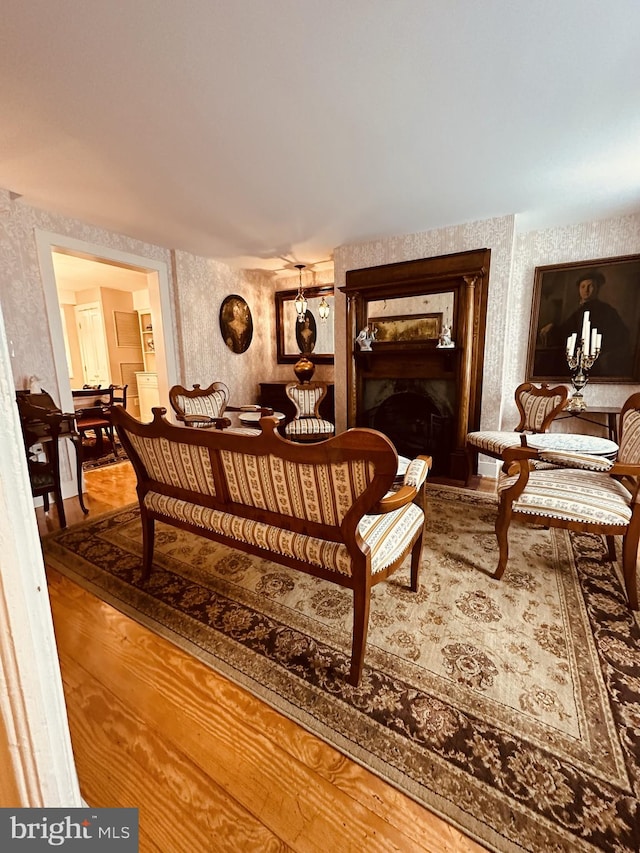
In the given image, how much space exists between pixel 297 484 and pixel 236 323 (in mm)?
4248

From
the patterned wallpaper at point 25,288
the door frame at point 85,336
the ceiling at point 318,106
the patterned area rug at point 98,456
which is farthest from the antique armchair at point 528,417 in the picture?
the door frame at point 85,336

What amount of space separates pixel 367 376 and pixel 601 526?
279 cm

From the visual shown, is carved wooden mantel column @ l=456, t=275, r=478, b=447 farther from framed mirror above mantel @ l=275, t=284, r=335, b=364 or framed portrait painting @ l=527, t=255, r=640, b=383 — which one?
framed mirror above mantel @ l=275, t=284, r=335, b=364

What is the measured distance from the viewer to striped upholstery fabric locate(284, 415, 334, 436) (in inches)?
155

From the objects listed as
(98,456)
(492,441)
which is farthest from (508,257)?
(98,456)

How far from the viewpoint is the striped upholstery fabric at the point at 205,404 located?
12.0 ft

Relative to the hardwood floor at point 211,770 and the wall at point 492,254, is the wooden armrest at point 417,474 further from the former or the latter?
the wall at point 492,254

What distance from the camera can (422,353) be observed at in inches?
147

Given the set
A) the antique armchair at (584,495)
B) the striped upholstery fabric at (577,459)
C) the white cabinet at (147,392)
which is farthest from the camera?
the white cabinet at (147,392)

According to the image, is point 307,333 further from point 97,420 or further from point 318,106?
point 318,106

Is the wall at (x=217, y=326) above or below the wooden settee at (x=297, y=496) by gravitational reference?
above

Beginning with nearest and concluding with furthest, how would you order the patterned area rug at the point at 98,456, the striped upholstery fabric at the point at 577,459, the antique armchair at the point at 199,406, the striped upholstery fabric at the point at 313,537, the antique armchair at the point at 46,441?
the striped upholstery fabric at the point at 313,537, the striped upholstery fabric at the point at 577,459, the antique armchair at the point at 46,441, the antique armchair at the point at 199,406, the patterned area rug at the point at 98,456

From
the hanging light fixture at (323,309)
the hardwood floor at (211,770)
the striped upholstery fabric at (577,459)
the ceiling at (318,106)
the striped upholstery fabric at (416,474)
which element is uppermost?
the ceiling at (318,106)

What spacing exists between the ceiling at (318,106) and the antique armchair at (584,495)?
1705 mm
